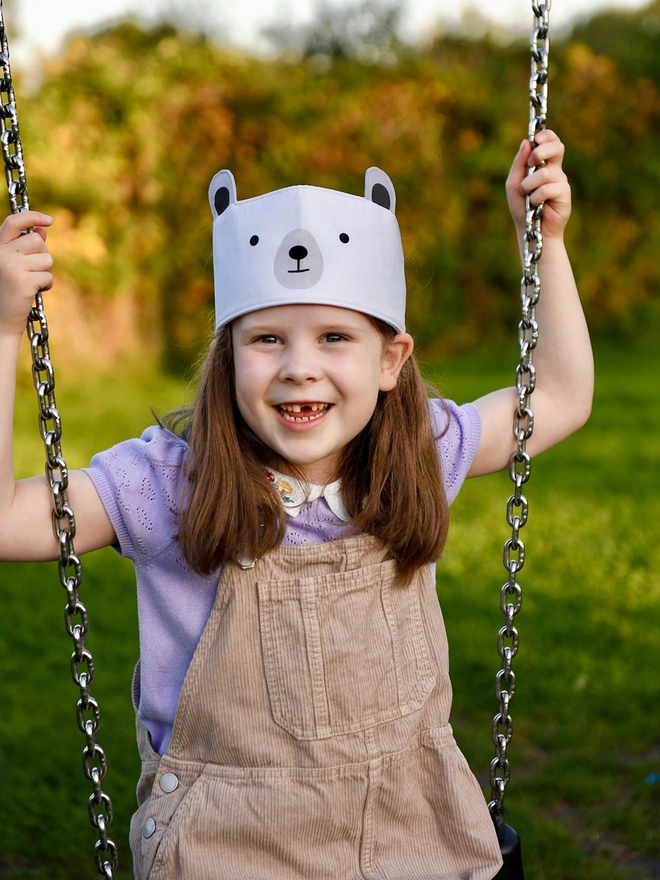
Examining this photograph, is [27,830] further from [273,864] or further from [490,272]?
[490,272]

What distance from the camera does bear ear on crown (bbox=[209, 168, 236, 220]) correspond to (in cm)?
233

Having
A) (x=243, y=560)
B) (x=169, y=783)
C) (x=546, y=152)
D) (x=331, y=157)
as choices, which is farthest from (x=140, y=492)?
(x=331, y=157)

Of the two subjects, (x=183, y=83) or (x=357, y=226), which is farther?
(x=183, y=83)

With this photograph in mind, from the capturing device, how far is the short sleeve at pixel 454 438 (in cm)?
249

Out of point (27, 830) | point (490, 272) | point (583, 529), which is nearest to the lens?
point (27, 830)

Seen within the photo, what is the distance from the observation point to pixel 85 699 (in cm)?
217

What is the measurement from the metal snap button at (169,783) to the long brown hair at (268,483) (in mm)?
445

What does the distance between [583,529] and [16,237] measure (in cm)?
510

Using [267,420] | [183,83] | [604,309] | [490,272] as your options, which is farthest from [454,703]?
[604,309]

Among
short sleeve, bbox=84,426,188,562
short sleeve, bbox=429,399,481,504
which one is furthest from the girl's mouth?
short sleeve, bbox=429,399,481,504

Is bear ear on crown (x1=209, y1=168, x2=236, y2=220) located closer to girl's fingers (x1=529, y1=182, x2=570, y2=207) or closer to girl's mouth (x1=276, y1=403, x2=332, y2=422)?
girl's mouth (x1=276, y1=403, x2=332, y2=422)

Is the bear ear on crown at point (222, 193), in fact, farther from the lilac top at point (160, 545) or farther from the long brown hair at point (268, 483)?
the lilac top at point (160, 545)

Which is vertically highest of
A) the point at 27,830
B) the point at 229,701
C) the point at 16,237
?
the point at 16,237

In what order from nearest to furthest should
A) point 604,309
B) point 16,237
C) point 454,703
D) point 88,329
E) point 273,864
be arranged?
1. point 16,237
2. point 273,864
3. point 454,703
4. point 88,329
5. point 604,309
